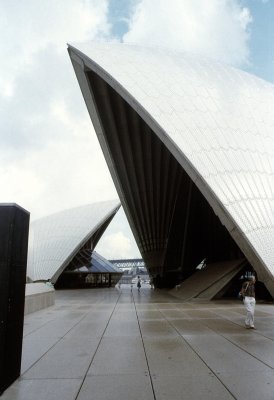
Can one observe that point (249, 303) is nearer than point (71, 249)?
Yes

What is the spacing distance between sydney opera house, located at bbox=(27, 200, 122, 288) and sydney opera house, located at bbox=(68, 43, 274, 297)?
29.0ft

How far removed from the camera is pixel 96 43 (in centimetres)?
2055

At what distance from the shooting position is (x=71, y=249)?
36.0 metres

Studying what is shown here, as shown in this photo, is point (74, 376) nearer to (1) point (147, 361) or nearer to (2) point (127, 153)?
(1) point (147, 361)

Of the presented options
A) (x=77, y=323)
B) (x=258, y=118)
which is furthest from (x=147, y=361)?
(x=258, y=118)

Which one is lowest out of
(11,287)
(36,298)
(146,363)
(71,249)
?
(146,363)

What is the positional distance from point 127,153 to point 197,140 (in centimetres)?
1061

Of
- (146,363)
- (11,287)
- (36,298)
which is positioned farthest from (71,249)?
(11,287)

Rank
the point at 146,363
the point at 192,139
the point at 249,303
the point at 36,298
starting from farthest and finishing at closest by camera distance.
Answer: the point at 192,139, the point at 36,298, the point at 249,303, the point at 146,363

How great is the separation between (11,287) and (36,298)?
912 cm

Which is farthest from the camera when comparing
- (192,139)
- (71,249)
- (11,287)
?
(71,249)

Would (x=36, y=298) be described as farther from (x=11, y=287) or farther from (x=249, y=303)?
(x=11, y=287)

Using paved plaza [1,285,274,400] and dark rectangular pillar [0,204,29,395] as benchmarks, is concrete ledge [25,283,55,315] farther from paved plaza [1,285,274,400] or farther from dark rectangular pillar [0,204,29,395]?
dark rectangular pillar [0,204,29,395]

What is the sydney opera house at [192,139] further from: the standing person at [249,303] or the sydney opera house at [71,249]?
the sydney opera house at [71,249]
